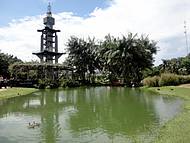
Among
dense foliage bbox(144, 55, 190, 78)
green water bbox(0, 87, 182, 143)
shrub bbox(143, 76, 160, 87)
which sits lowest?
green water bbox(0, 87, 182, 143)

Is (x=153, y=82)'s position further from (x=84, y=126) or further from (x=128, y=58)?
(x=84, y=126)

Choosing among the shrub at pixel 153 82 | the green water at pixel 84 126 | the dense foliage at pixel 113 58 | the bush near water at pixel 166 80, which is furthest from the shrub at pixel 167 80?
the green water at pixel 84 126

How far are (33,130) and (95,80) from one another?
58111 mm

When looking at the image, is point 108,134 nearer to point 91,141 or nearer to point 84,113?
point 91,141

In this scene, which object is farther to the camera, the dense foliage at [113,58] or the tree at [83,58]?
the tree at [83,58]

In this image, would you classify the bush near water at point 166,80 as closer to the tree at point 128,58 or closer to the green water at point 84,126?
the tree at point 128,58

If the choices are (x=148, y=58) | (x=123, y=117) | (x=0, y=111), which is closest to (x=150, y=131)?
(x=123, y=117)

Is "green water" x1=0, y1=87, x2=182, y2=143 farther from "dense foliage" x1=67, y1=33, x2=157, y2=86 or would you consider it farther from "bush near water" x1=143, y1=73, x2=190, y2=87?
"dense foliage" x1=67, y1=33, x2=157, y2=86

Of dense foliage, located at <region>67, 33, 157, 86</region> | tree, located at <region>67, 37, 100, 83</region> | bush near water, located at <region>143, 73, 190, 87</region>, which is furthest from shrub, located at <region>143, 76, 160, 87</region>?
tree, located at <region>67, 37, 100, 83</region>

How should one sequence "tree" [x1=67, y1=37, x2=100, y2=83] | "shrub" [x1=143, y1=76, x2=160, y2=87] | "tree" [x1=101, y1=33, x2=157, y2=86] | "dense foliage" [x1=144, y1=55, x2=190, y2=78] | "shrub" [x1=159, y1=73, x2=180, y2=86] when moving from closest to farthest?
1. "shrub" [x1=159, y1=73, x2=180, y2=86]
2. "shrub" [x1=143, y1=76, x2=160, y2=87]
3. "tree" [x1=101, y1=33, x2=157, y2=86]
4. "tree" [x1=67, y1=37, x2=100, y2=83]
5. "dense foliage" [x1=144, y1=55, x2=190, y2=78]

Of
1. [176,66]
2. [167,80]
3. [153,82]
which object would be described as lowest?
[153,82]

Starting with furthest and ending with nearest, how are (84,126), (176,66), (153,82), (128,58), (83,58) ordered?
(176,66) < (83,58) < (128,58) < (153,82) < (84,126)

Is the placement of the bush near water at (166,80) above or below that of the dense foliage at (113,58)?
below

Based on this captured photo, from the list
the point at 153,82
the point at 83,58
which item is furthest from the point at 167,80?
the point at 83,58
